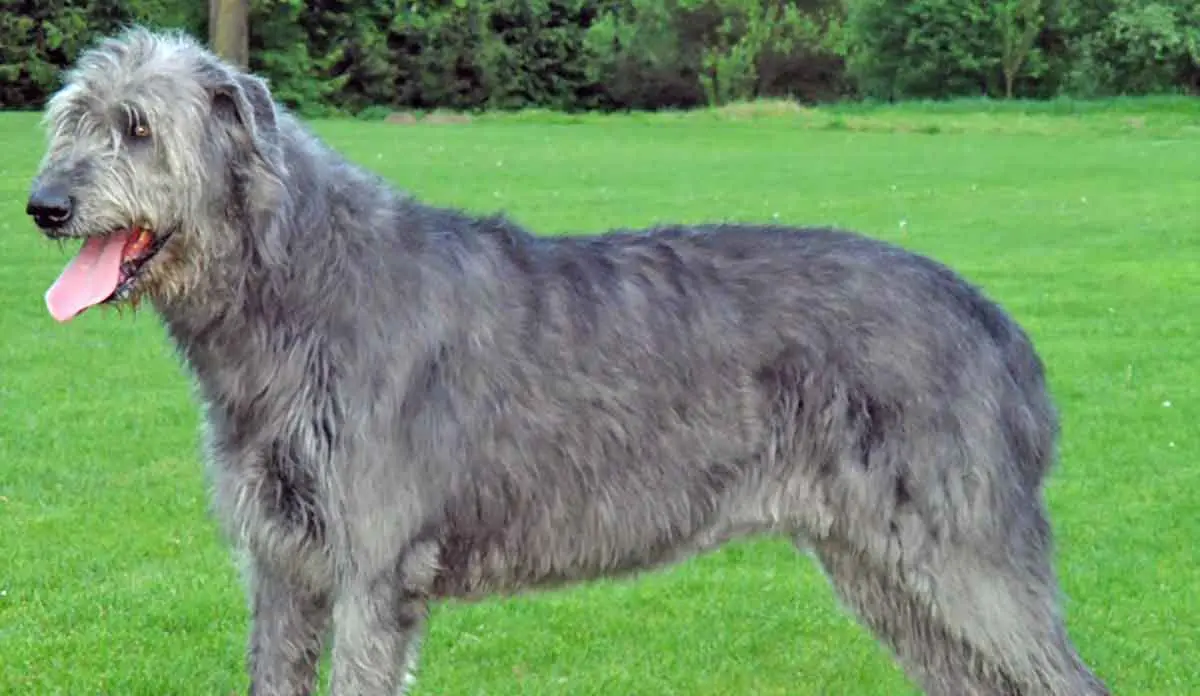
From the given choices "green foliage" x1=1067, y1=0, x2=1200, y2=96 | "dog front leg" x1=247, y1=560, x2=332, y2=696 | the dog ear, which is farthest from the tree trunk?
the dog ear

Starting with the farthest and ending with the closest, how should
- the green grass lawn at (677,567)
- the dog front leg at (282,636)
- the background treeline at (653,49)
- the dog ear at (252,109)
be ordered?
the background treeline at (653,49) → the green grass lawn at (677,567) → the dog front leg at (282,636) → the dog ear at (252,109)

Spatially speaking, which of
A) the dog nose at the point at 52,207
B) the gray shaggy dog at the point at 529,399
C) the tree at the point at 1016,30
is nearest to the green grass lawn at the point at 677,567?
the gray shaggy dog at the point at 529,399

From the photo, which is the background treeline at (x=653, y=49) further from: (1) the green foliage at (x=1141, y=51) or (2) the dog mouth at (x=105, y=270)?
(2) the dog mouth at (x=105, y=270)

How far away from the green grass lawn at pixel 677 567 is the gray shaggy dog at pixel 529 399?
698mm

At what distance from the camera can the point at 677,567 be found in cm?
730

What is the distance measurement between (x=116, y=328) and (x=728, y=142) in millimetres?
26170

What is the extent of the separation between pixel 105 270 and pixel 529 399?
133cm

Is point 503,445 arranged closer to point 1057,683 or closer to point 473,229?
point 473,229

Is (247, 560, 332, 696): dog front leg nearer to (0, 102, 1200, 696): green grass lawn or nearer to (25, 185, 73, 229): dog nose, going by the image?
(0, 102, 1200, 696): green grass lawn

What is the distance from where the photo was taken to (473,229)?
5707 mm

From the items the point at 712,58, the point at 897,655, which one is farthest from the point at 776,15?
the point at 897,655

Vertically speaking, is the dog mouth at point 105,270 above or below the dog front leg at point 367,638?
above

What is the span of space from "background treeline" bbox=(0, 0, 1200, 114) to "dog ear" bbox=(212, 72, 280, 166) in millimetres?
50427

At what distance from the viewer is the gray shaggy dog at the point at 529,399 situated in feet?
16.9
